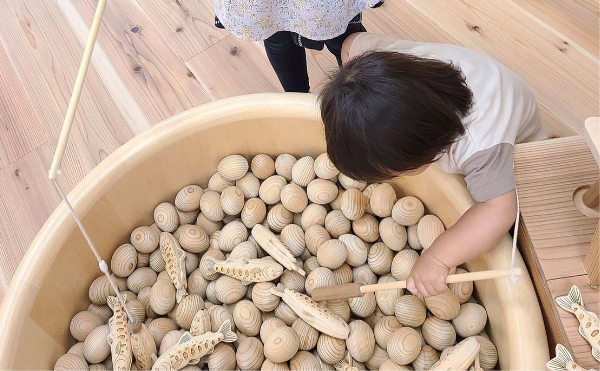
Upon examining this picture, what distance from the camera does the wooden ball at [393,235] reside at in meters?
0.75

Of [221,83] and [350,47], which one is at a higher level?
[350,47]

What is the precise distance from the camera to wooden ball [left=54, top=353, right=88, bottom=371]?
69 centimetres

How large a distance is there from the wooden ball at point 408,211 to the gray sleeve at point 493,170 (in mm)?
126

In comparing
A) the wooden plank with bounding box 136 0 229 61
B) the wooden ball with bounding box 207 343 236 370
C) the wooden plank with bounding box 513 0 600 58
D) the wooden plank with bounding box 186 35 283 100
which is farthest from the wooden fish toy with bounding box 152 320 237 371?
the wooden plank with bounding box 513 0 600 58

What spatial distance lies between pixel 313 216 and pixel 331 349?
0.19 metres

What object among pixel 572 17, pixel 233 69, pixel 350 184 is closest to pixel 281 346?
pixel 350 184

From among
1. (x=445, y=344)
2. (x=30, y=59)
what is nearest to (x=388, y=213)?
(x=445, y=344)

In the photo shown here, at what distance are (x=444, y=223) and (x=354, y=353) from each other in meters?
0.21

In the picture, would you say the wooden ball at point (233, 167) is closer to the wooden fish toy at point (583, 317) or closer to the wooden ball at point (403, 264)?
the wooden ball at point (403, 264)

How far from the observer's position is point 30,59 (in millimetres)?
1229

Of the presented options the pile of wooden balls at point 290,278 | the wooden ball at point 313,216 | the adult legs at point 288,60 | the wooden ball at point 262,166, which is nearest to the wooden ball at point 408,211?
the pile of wooden balls at point 290,278

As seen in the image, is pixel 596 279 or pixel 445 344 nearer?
pixel 596 279

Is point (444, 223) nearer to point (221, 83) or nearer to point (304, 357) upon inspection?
point (304, 357)

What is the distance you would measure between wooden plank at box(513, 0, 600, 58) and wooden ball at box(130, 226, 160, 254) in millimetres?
876
